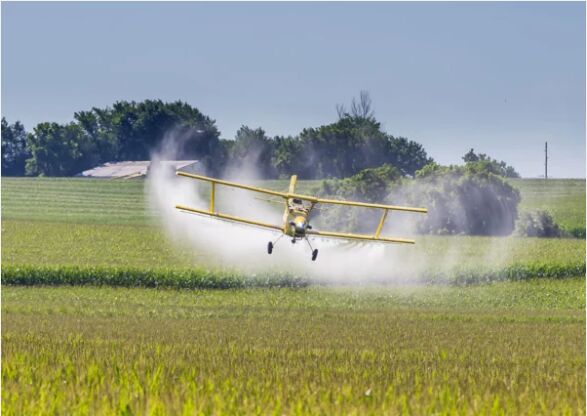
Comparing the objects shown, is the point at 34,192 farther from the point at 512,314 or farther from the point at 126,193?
the point at 512,314

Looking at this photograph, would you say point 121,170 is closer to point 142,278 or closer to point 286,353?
point 142,278

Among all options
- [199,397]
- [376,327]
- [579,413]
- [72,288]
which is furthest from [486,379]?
[72,288]

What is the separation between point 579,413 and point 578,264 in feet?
152

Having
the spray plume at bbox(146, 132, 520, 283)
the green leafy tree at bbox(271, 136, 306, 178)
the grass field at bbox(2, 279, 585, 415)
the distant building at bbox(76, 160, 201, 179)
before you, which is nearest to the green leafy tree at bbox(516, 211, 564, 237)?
the spray plume at bbox(146, 132, 520, 283)

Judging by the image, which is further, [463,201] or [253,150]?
[253,150]

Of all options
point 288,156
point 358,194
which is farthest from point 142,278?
point 288,156

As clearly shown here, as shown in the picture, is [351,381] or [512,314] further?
[512,314]

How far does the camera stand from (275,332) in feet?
114

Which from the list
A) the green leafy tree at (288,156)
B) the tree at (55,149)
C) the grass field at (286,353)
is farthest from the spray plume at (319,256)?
the tree at (55,149)

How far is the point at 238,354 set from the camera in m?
24.6

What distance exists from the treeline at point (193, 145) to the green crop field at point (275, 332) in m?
22.1

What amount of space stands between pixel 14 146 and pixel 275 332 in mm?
134935

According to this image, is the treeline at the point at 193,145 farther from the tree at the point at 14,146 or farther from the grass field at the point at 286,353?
the grass field at the point at 286,353

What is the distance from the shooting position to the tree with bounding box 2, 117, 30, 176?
522 feet
